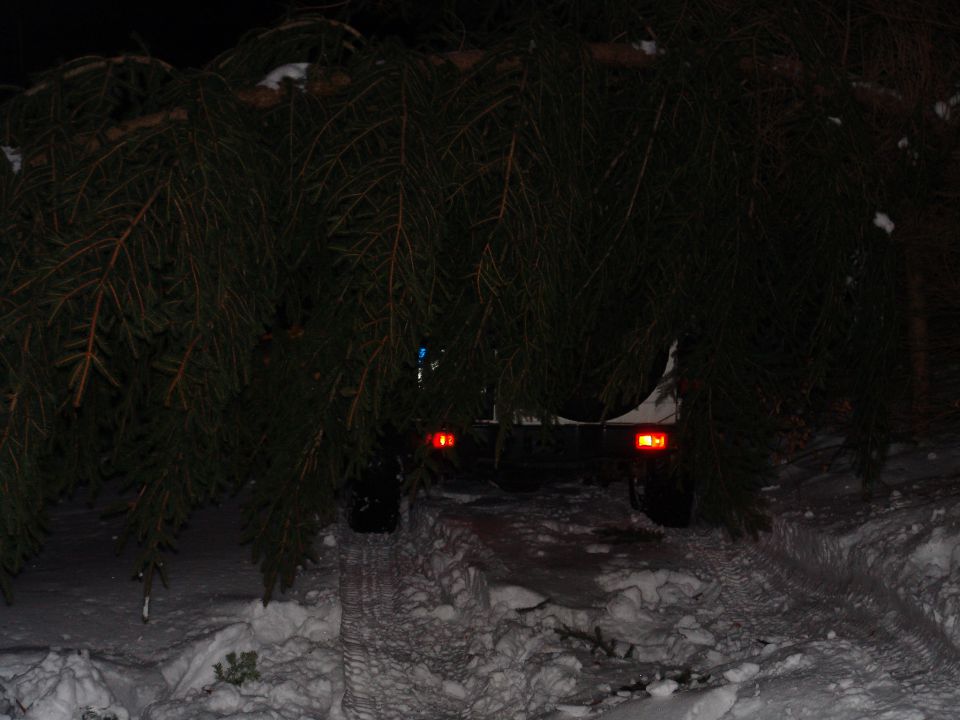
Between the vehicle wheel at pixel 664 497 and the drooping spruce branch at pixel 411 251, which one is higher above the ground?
the drooping spruce branch at pixel 411 251

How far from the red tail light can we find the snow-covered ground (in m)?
0.77

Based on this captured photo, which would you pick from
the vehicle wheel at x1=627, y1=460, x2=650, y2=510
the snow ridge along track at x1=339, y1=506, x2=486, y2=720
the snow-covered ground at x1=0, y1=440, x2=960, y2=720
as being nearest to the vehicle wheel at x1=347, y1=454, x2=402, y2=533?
the snow ridge along track at x1=339, y1=506, x2=486, y2=720

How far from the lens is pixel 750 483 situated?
5.78 meters

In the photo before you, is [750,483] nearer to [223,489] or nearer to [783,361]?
[783,361]

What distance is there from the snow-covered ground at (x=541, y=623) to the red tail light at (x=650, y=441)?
77 centimetres

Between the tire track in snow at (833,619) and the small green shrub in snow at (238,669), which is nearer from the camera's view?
the tire track in snow at (833,619)

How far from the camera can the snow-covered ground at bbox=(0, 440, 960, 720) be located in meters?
4.89

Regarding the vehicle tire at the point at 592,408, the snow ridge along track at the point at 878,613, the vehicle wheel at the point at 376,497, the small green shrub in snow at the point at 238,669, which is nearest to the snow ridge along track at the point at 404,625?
the vehicle wheel at the point at 376,497

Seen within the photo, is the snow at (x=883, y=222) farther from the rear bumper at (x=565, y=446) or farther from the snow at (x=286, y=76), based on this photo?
the rear bumper at (x=565, y=446)

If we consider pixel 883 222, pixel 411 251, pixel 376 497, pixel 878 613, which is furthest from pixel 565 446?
pixel 411 251

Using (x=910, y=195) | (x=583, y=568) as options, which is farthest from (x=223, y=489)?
(x=910, y=195)

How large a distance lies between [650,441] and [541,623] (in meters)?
3.01

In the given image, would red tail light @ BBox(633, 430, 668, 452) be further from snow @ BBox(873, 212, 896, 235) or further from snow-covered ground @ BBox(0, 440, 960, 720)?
snow @ BBox(873, 212, 896, 235)

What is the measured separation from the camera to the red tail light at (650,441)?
907 centimetres
